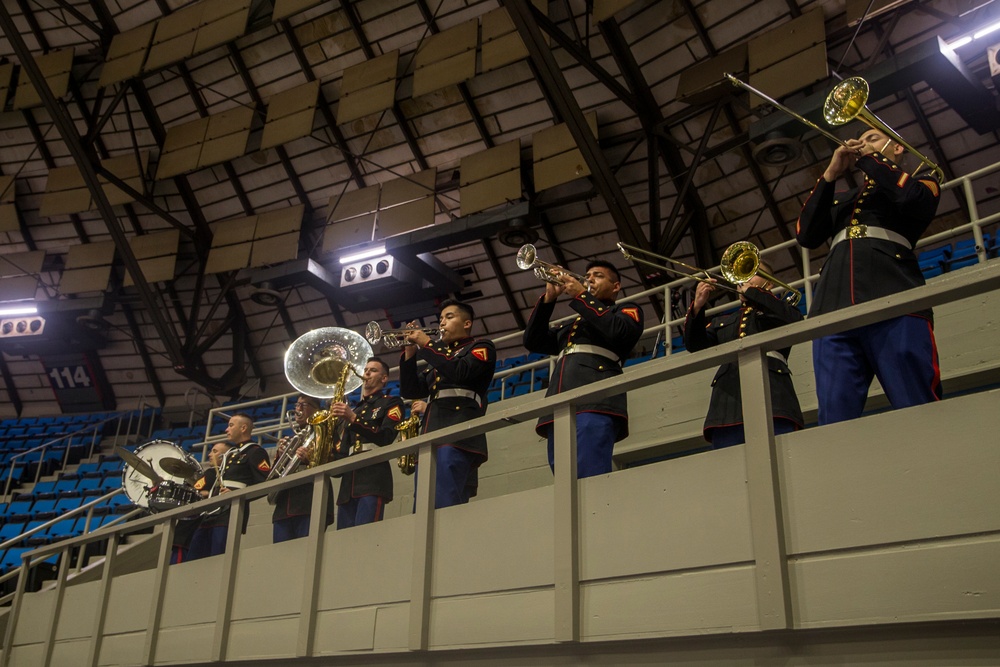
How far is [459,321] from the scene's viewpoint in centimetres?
482

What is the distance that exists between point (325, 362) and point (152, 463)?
1.72m

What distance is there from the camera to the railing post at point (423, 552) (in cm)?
331

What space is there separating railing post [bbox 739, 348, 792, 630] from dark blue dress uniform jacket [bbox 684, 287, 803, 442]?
0.52 m

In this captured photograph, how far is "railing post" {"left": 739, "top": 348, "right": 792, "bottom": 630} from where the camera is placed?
91.6 inches

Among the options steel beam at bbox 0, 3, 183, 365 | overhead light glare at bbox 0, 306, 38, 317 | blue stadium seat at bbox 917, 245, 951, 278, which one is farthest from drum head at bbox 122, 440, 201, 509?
overhead light glare at bbox 0, 306, 38, 317

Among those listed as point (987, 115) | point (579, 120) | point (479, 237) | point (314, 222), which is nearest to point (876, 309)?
point (579, 120)

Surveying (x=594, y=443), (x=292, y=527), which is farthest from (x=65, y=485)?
(x=594, y=443)

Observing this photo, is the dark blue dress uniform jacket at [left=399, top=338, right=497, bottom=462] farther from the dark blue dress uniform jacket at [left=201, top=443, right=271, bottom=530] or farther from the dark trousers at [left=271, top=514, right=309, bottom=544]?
the dark blue dress uniform jacket at [left=201, top=443, right=271, bottom=530]

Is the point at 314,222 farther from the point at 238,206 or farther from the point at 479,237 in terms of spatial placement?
the point at 479,237

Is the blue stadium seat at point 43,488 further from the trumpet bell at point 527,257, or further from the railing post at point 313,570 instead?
the trumpet bell at point 527,257

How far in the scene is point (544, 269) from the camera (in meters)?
4.36

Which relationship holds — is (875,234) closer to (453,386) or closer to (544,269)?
(544,269)

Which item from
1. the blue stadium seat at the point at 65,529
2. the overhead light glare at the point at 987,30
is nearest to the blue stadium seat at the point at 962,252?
the overhead light glare at the point at 987,30

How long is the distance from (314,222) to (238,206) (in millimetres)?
1441
